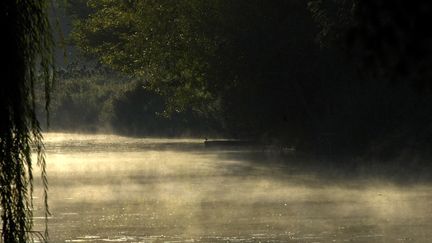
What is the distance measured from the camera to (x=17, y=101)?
996cm

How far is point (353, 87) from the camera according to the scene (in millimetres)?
40281

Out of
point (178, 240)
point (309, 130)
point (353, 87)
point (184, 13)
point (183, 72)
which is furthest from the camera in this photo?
point (183, 72)

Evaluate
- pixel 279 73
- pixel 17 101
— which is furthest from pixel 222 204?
pixel 279 73

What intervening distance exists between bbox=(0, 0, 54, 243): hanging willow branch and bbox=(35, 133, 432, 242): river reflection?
389 inches

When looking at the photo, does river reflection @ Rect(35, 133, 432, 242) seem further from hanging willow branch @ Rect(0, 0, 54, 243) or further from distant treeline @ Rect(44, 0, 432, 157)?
hanging willow branch @ Rect(0, 0, 54, 243)

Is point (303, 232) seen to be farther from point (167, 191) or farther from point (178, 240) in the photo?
point (167, 191)

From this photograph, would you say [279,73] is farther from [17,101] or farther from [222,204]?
[17,101]

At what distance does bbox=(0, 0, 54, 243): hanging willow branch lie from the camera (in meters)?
9.77

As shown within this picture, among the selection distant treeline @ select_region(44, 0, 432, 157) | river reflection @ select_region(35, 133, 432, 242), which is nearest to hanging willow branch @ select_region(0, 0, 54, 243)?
river reflection @ select_region(35, 133, 432, 242)

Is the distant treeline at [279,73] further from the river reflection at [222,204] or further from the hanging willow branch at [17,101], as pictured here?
the hanging willow branch at [17,101]

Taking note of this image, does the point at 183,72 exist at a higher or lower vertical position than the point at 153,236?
higher

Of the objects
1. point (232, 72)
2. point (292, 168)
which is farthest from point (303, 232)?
point (232, 72)

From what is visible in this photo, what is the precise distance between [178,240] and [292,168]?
17.3 m

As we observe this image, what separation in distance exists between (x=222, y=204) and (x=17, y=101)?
16.0 m
